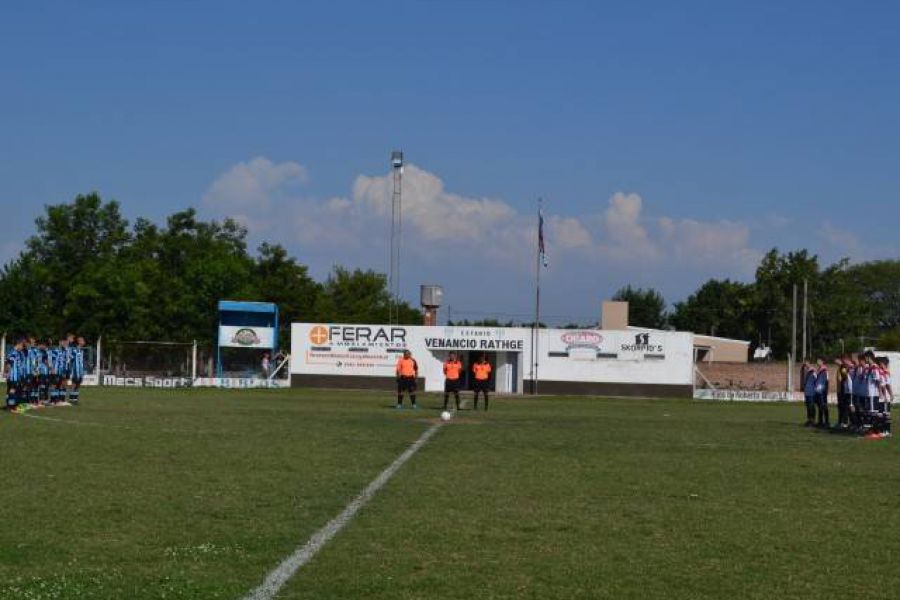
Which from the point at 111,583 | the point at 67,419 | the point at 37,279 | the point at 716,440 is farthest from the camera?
the point at 37,279

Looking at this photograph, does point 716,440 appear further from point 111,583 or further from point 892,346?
point 892,346

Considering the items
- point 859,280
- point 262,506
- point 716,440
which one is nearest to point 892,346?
point 859,280

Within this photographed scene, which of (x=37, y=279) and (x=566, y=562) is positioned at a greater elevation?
(x=37, y=279)

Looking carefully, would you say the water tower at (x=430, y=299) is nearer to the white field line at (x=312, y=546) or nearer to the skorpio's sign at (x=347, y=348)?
the skorpio's sign at (x=347, y=348)

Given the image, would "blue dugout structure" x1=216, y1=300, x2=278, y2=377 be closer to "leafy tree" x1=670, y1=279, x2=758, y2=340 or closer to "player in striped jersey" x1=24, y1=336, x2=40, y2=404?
"player in striped jersey" x1=24, y1=336, x2=40, y2=404

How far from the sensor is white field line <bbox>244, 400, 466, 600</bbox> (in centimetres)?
806

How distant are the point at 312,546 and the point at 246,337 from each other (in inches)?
1952

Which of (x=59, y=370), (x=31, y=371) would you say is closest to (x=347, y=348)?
(x=59, y=370)

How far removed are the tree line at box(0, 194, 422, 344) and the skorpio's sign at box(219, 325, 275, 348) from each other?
12.3 meters

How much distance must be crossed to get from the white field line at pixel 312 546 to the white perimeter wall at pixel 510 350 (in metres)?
41.1

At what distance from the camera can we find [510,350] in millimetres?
57375

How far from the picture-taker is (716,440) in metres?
24.6

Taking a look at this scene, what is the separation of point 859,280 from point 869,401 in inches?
3969

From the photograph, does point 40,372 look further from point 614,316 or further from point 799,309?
point 799,309
